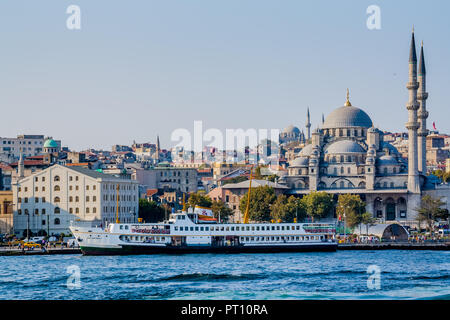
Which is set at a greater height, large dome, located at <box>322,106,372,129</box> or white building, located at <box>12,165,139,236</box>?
large dome, located at <box>322,106,372,129</box>

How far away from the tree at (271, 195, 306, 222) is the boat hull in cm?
1942

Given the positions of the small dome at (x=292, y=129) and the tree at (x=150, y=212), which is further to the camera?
the small dome at (x=292, y=129)

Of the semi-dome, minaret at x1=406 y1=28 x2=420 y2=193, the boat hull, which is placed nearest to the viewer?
the boat hull

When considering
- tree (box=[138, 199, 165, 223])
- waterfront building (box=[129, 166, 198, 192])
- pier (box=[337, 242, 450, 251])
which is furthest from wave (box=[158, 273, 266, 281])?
waterfront building (box=[129, 166, 198, 192])

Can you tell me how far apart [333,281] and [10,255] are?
24.6 metres

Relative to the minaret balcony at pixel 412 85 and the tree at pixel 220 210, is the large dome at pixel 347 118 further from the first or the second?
the tree at pixel 220 210

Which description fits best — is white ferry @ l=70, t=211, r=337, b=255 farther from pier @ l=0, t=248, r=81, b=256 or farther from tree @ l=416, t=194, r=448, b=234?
tree @ l=416, t=194, r=448, b=234

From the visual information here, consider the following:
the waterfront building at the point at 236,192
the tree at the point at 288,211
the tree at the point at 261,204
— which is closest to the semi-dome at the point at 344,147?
the waterfront building at the point at 236,192

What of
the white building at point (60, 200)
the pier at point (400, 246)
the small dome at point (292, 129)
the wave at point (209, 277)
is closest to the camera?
the wave at point (209, 277)

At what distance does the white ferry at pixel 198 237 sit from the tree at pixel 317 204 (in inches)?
874

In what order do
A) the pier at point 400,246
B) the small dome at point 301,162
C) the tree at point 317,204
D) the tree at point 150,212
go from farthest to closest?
1. the small dome at point 301,162
2. the tree at point 317,204
3. the tree at point 150,212
4. the pier at point 400,246

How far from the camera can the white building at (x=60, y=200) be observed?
237 feet

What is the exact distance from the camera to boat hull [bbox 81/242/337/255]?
57.3 meters

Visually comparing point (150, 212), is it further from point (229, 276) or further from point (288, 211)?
point (229, 276)
